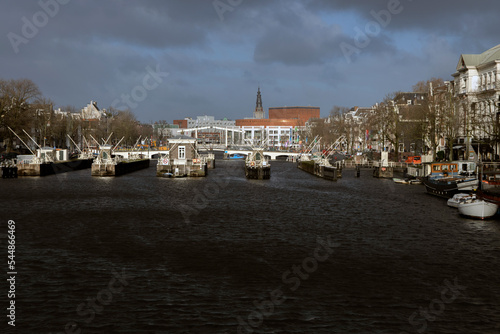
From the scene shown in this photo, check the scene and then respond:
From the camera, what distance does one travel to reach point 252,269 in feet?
91.2

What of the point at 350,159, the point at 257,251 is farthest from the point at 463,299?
the point at 350,159

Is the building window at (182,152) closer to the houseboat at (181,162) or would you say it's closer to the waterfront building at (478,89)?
the houseboat at (181,162)

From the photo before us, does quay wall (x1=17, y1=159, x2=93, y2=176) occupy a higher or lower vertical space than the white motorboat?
higher

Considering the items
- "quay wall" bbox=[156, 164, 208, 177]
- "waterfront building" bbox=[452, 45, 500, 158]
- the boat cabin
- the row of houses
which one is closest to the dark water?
the boat cabin

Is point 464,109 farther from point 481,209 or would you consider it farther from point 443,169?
point 481,209

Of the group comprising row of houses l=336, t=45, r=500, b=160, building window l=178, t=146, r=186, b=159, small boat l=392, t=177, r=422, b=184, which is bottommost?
small boat l=392, t=177, r=422, b=184

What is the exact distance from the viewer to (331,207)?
2105 inches

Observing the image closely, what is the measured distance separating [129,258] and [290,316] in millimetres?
12250

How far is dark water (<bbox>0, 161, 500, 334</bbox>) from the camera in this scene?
20.6 metres

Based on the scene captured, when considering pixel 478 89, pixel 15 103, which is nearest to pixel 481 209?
pixel 478 89

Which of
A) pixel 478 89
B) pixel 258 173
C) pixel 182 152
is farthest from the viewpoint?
pixel 182 152

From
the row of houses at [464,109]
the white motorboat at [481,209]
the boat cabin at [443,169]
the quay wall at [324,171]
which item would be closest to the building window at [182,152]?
the quay wall at [324,171]

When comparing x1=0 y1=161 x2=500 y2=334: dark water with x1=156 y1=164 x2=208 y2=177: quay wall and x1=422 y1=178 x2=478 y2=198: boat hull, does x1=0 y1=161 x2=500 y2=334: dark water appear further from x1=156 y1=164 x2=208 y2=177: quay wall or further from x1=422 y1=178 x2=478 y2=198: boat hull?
x1=156 y1=164 x2=208 y2=177: quay wall

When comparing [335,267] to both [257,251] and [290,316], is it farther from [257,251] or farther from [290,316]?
[290,316]
